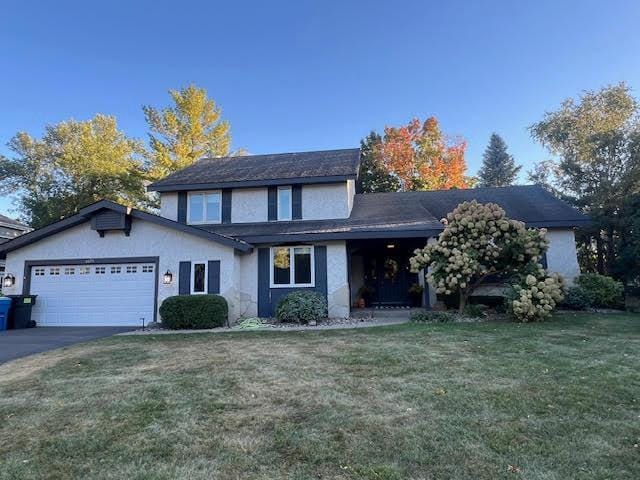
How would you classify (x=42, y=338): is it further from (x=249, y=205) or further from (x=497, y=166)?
(x=497, y=166)

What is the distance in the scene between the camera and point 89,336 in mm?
9898

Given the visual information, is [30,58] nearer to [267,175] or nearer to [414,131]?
[267,175]

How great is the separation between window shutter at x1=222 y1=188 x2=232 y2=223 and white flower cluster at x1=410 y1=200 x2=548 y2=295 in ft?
23.7

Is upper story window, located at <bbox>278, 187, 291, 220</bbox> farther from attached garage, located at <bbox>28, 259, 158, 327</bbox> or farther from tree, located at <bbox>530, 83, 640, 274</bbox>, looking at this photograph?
tree, located at <bbox>530, 83, 640, 274</bbox>

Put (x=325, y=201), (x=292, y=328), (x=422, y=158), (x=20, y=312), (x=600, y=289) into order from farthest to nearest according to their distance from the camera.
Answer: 1. (x=422, y=158)
2. (x=325, y=201)
3. (x=600, y=289)
4. (x=20, y=312)
5. (x=292, y=328)

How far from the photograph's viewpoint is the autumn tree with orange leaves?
26312 mm

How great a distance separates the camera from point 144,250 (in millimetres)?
12352

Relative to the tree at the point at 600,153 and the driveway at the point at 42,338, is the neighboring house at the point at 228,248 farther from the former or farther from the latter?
the tree at the point at 600,153

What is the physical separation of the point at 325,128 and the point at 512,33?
11.9m

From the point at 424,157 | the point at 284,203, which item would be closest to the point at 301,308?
the point at 284,203

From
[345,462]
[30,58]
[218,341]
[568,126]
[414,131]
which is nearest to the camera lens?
[345,462]

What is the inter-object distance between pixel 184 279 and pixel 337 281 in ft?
16.4

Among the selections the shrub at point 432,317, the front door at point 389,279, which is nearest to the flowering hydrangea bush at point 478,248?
the shrub at point 432,317

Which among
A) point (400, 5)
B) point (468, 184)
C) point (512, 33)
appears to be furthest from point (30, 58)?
point (468, 184)
